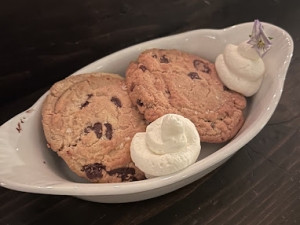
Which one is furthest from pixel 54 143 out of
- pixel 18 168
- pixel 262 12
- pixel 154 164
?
pixel 262 12

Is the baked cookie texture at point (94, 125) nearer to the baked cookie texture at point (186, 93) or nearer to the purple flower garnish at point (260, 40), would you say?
the baked cookie texture at point (186, 93)

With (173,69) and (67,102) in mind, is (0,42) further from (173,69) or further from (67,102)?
(173,69)

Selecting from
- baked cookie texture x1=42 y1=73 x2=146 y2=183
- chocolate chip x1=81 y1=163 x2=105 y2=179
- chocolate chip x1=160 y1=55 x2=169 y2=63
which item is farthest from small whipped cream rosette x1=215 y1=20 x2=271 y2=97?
chocolate chip x1=81 y1=163 x2=105 y2=179

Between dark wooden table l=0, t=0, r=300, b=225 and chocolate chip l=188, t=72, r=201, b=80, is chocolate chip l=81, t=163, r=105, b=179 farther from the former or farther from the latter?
chocolate chip l=188, t=72, r=201, b=80

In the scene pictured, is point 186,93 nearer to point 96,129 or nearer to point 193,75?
point 193,75

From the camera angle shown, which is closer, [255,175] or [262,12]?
[255,175]

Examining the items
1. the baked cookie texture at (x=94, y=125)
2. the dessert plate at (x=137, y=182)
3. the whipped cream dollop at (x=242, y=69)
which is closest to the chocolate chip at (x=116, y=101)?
the baked cookie texture at (x=94, y=125)

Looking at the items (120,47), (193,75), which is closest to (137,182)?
(193,75)
